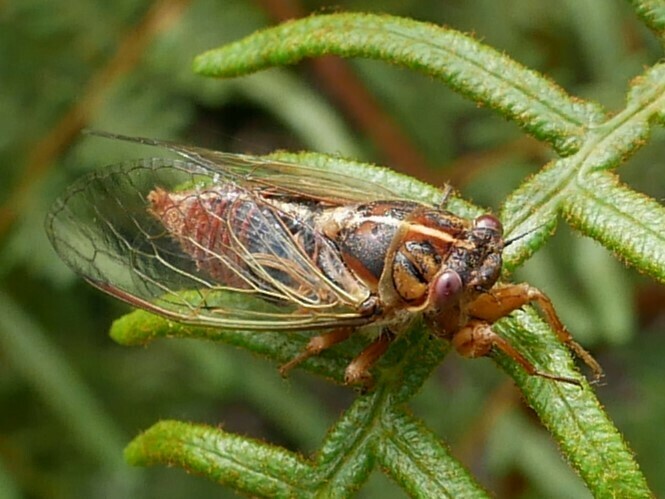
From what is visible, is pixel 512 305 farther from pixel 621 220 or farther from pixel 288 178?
pixel 288 178

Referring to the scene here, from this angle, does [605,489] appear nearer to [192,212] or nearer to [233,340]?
[233,340]

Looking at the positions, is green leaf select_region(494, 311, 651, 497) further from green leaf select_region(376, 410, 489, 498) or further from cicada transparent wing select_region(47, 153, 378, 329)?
cicada transparent wing select_region(47, 153, 378, 329)

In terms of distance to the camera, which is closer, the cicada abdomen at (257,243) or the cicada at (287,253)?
the cicada at (287,253)

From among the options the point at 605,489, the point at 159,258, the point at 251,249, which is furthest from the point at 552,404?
the point at 159,258

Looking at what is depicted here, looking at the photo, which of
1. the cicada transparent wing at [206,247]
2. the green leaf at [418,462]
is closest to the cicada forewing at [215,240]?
the cicada transparent wing at [206,247]

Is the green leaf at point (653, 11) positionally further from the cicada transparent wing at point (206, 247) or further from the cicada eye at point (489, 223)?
the cicada transparent wing at point (206, 247)

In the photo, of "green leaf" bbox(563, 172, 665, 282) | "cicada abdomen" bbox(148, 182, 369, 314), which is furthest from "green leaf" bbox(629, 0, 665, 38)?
"cicada abdomen" bbox(148, 182, 369, 314)
